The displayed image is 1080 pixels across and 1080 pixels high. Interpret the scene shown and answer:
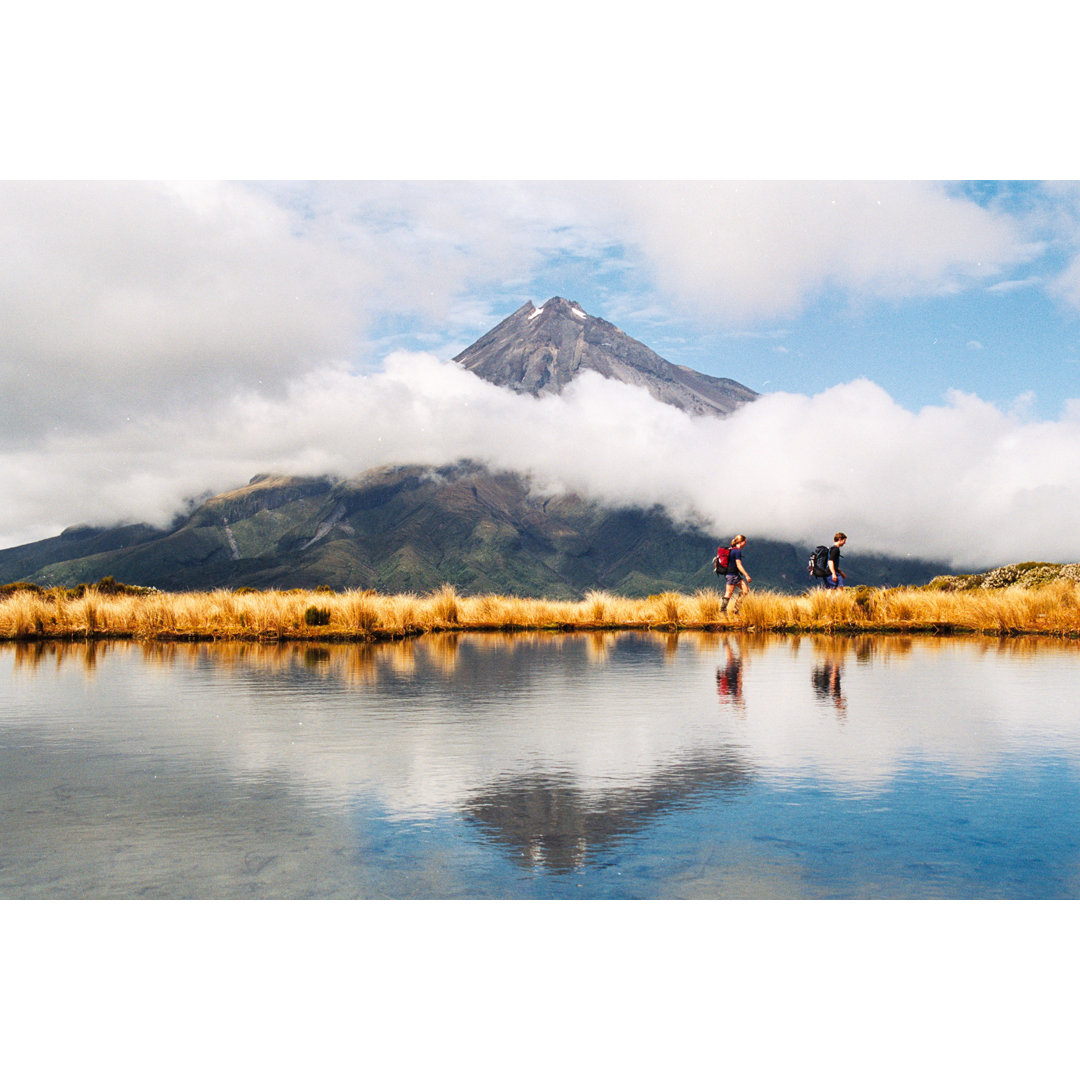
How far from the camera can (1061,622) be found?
18.8 metres

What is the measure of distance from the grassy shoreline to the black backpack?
54 cm

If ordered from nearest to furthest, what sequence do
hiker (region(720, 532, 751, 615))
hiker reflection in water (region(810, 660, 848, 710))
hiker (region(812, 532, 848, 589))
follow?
hiker reflection in water (region(810, 660, 848, 710)) < hiker (region(720, 532, 751, 615)) < hiker (region(812, 532, 848, 589))

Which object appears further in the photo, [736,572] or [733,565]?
[736,572]

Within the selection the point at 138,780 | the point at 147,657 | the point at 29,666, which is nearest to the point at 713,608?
the point at 147,657

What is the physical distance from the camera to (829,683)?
10.5m

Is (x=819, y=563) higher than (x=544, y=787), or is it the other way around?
(x=819, y=563)

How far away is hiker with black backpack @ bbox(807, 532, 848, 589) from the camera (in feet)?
64.3

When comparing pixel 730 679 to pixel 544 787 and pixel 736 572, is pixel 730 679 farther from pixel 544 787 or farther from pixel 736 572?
pixel 736 572

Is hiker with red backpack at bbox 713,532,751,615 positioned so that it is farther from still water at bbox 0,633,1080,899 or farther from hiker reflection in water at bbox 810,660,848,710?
still water at bbox 0,633,1080,899

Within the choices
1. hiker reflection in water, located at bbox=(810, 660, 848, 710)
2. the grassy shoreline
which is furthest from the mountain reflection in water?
the grassy shoreline

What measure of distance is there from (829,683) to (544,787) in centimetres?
589

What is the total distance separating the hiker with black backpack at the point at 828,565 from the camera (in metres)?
19.6

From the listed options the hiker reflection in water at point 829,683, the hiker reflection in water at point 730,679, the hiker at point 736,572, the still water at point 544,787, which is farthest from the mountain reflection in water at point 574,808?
the hiker at point 736,572

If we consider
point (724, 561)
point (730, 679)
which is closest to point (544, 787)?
point (730, 679)
